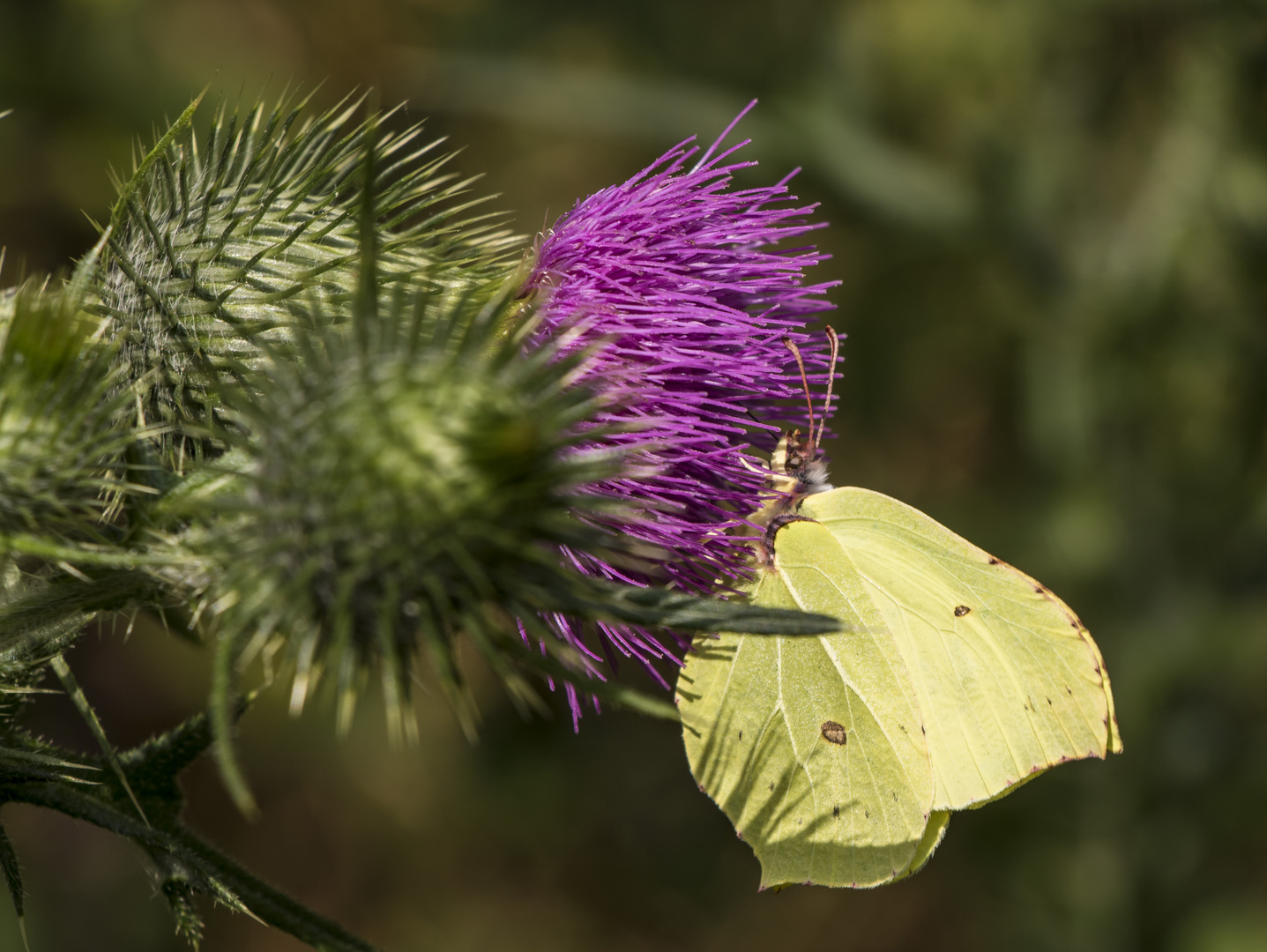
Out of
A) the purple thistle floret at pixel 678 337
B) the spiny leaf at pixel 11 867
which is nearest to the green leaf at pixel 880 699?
the purple thistle floret at pixel 678 337

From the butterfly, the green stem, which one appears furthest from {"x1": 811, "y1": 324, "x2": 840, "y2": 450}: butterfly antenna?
the green stem

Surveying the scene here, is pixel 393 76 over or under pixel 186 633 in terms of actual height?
over

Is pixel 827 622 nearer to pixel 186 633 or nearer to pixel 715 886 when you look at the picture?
pixel 186 633

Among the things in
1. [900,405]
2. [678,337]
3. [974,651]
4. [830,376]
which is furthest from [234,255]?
[900,405]

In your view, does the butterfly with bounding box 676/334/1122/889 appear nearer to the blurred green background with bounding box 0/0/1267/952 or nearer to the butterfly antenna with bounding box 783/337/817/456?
the butterfly antenna with bounding box 783/337/817/456

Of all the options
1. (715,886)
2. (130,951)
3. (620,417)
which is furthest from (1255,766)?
(130,951)
